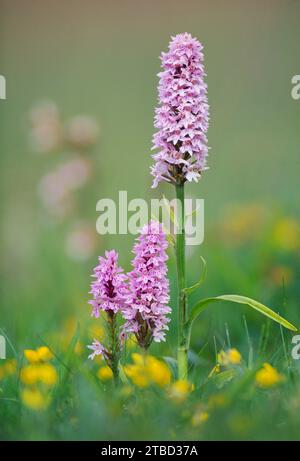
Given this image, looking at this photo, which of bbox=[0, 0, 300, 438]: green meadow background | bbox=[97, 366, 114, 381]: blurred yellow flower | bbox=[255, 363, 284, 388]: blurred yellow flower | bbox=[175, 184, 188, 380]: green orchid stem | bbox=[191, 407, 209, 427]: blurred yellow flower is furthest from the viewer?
bbox=[0, 0, 300, 438]: green meadow background

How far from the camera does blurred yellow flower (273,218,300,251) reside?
12.6ft

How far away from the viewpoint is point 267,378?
2.26 meters

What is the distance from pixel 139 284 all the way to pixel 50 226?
2.31 metres

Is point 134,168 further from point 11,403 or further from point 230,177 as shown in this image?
point 11,403

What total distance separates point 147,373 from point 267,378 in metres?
0.32

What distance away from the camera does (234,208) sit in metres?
4.59

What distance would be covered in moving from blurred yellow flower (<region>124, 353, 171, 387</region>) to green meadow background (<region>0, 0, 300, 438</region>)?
79 centimetres

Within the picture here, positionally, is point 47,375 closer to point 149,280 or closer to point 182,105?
point 149,280

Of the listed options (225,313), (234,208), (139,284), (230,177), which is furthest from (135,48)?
(139,284)

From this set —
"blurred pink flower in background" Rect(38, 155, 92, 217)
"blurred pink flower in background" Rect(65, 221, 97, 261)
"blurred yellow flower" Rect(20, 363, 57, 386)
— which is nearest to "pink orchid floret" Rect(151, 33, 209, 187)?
"blurred yellow flower" Rect(20, 363, 57, 386)

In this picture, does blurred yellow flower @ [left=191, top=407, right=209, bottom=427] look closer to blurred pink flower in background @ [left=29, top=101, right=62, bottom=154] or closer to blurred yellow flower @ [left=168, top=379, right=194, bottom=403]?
blurred yellow flower @ [left=168, top=379, right=194, bottom=403]

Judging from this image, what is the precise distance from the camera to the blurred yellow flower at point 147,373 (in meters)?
2.21

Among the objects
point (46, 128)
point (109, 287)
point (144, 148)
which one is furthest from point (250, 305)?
point (144, 148)
